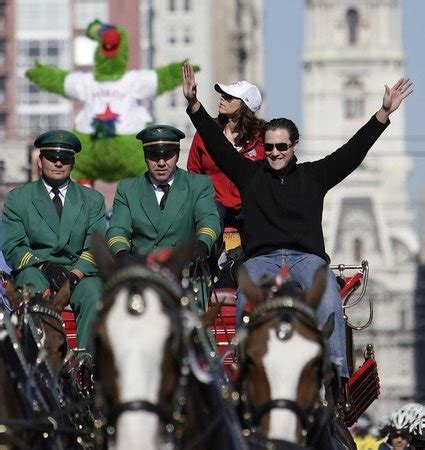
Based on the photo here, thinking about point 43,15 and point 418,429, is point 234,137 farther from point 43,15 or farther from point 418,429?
point 43,15

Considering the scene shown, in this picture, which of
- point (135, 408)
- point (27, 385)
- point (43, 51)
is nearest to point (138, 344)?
point (135, 408)

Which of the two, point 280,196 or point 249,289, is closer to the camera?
point 249,289

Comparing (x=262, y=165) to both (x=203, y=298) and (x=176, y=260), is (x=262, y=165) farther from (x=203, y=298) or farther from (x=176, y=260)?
(x=176, y=260)

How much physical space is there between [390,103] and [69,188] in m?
2.25

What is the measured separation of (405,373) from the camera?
6102 inches

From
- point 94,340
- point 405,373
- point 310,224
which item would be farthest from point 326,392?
point 405,373

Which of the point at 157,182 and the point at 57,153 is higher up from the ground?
the point at 57,153

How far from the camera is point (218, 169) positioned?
17125mm

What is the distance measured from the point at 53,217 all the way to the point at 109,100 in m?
12.8

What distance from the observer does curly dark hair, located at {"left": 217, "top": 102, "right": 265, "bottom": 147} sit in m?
16.6

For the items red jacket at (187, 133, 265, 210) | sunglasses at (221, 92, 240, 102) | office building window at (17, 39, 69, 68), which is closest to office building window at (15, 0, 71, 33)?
office building window at (17, 39, 69, 68)

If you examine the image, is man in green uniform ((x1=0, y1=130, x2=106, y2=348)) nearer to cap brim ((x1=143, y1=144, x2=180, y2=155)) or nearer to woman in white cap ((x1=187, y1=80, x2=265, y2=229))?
cap brim ((x1=143, y1=144, x2=180, y2=155))

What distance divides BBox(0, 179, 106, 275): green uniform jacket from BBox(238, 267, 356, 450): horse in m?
3.73

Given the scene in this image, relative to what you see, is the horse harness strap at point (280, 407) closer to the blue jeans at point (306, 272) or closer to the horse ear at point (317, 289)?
the horse ear at point (317, 289)
